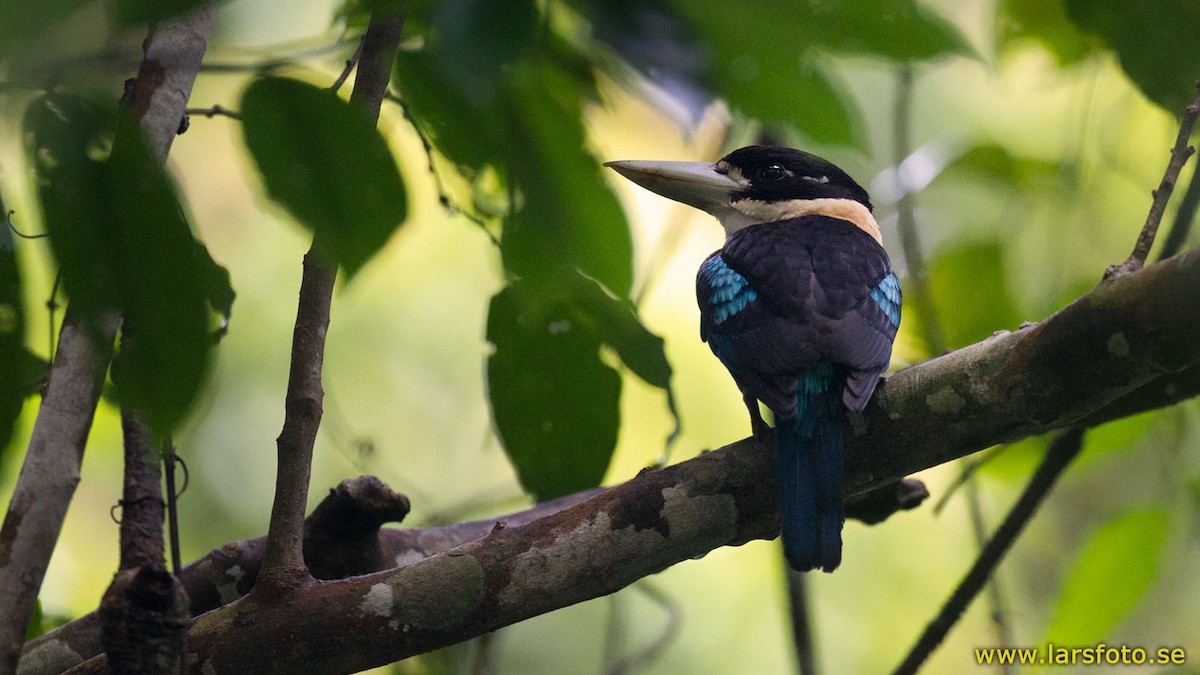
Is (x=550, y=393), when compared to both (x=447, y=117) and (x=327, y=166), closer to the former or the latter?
(x=447, y=117)

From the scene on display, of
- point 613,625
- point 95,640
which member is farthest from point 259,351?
point 95,640

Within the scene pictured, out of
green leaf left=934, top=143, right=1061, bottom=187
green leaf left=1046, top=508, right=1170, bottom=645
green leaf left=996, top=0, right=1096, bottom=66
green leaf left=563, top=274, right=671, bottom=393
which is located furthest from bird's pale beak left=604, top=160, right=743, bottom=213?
green leaf left=1046, top=508, right=1170, bottom=645

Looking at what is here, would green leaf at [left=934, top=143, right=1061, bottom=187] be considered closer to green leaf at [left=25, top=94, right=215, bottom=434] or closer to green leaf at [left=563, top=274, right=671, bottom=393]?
green leaf at [left=563, top=274, right=671, bottom=393]

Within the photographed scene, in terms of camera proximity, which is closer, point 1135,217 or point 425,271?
point 1135,217

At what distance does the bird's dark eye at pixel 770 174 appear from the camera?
395 centimetres

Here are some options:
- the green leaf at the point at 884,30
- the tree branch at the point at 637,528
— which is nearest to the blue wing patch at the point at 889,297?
the tree branch at the point at 637,528

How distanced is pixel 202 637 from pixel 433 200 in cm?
533

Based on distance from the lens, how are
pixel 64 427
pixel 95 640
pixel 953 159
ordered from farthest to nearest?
1. pixel 953 159
2. pixel 95 640
3. pixel 64 427

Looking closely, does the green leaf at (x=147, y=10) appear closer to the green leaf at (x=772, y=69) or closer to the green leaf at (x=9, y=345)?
the green leaf at (x=9, y=345)

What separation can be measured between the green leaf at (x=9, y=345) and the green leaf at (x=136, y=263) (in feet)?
0.37

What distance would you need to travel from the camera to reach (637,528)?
7.49 ft

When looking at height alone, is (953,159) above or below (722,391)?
below

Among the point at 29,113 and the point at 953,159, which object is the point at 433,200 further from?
the point at 29,113

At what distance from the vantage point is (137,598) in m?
1.76
